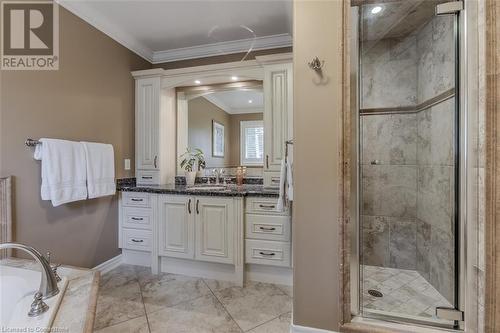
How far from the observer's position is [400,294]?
1.55m

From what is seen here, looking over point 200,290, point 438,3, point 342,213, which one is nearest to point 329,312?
point 342,213

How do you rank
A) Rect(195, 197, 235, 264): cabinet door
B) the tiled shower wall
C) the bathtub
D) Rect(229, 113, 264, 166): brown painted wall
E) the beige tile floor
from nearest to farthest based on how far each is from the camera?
the bathtub, the tiled shower wall, the beige tile floor, Rect(195, 197, 235, 264): cabinet door, Rect(229, 113, 264, 166): brown painted wall

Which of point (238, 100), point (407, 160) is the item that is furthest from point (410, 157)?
point (238, 100)

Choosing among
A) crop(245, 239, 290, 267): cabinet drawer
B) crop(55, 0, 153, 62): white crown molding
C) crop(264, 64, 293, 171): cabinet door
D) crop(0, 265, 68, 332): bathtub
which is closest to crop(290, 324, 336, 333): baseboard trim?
crop(245, 239, 290, 267): cabinet drawer

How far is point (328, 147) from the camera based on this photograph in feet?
4.26

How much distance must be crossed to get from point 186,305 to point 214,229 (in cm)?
65

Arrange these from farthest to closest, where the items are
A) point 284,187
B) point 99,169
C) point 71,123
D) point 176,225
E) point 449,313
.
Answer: point 176,225
point 99,169
point 71,123
point 284,187
point 449,313

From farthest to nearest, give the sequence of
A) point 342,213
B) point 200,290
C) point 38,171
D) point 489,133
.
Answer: point 200,290, point 38,171, point 342,213, point 489,133

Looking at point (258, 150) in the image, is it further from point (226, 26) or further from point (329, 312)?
point (329, 312)

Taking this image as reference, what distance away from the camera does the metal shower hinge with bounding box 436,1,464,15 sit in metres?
1.25

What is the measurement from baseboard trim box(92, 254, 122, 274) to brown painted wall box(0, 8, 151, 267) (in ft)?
0.16

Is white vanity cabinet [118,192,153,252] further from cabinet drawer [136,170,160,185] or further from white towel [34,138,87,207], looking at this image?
white towel [34,138,87,207]

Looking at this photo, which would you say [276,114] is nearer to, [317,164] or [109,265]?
[317,164]

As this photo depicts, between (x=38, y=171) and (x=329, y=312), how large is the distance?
2.28 metres
